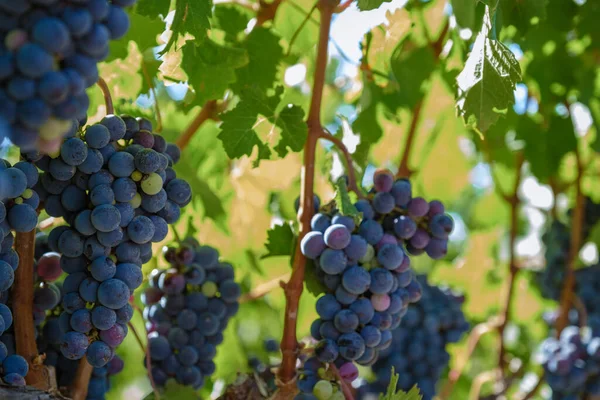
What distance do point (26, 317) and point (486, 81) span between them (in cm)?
86

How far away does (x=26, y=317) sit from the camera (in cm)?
116

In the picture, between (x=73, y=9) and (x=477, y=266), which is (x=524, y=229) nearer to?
(x=477, y=266)

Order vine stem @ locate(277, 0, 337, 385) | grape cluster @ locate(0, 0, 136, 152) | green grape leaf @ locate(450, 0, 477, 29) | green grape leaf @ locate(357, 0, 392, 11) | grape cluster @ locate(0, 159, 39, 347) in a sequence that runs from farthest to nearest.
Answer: green grape leaf @ locate(450, 0, 477, 29) < vine stem @ locate(277, 0, 337, 385) < green grape leaf @ locate(357, 0, 392, 11) < grape cluster @ locate(0, 159, 39, 347) < grape cluster @ locate(0, 0, 136, 152)

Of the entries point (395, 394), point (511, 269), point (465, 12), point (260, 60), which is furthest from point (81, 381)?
point (511, 269)

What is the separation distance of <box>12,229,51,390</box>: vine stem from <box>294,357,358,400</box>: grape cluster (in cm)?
45

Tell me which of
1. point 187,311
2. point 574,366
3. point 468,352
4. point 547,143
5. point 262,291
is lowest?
point 468,352

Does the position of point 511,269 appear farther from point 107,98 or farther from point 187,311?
point 107,98

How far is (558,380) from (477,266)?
780 mm

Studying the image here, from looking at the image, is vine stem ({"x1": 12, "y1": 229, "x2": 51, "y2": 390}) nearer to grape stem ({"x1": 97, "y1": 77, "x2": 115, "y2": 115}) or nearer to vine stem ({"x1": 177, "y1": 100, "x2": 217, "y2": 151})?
grape stem ({"x1": 97, "y1": 77, "x2": 115, "y2": 115})

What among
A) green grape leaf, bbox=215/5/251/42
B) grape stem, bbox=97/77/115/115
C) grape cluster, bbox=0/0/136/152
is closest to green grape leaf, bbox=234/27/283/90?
green grape leaf, bbox=215/5/251/42

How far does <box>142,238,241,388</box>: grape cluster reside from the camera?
1523 millimetres

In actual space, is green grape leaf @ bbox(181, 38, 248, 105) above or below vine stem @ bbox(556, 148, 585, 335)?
above

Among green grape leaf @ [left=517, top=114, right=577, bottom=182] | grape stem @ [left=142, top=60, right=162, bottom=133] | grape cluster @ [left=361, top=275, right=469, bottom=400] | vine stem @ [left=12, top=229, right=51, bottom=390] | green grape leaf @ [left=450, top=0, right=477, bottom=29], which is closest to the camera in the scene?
vine stem @ [left=12, top=229, right=51, bottom=390]

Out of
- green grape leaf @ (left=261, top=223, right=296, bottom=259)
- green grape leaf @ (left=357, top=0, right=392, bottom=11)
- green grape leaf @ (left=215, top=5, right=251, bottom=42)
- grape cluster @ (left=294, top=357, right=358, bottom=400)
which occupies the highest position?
green grape leaf @ (left=357, top=0, right=392, bottom=11)
